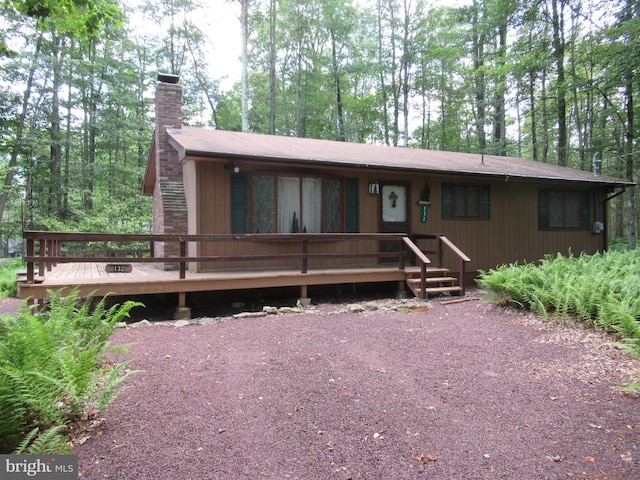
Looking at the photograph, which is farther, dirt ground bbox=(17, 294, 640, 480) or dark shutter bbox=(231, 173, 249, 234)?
dark shutter bbox=(231, 173, 249, 234)

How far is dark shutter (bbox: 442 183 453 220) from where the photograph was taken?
912cm

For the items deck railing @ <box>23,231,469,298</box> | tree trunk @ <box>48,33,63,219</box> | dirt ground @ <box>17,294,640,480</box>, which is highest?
tree trunk @ <box>48,33,63,219</box>

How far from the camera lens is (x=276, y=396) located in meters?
2.97

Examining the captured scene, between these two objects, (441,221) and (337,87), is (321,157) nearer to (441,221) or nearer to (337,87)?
(441,221)

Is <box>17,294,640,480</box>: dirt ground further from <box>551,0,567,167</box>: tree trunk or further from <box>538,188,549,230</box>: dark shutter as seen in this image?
<box>551,0,567,167</box>: tree trunk

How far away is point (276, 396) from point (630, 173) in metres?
14.5

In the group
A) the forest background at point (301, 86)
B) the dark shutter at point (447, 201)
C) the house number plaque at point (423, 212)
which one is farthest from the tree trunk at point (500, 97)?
the house number plaque at point (423, 212)

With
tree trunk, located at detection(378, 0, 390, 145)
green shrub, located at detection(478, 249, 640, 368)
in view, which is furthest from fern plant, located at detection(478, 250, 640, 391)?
tree trunk, located at detection(378, 0, 390, 145)

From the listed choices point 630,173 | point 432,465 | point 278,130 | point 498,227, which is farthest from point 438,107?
point 432,465

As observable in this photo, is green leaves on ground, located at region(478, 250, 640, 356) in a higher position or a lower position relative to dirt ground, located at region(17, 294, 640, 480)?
higher

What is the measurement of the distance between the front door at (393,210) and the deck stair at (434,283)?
102 cm

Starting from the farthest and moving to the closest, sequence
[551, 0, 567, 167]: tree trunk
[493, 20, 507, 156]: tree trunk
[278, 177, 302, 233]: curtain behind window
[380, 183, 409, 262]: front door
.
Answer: [493, 20, 507, 156]: tree trunk < [551, 0, 567, 167]: tree trunk < [380, 183, 409, 262]: front door < [278, 177, 302, 233]: curtain behind window

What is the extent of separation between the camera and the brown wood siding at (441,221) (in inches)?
286

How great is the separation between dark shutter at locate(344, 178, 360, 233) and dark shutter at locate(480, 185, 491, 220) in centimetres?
330
